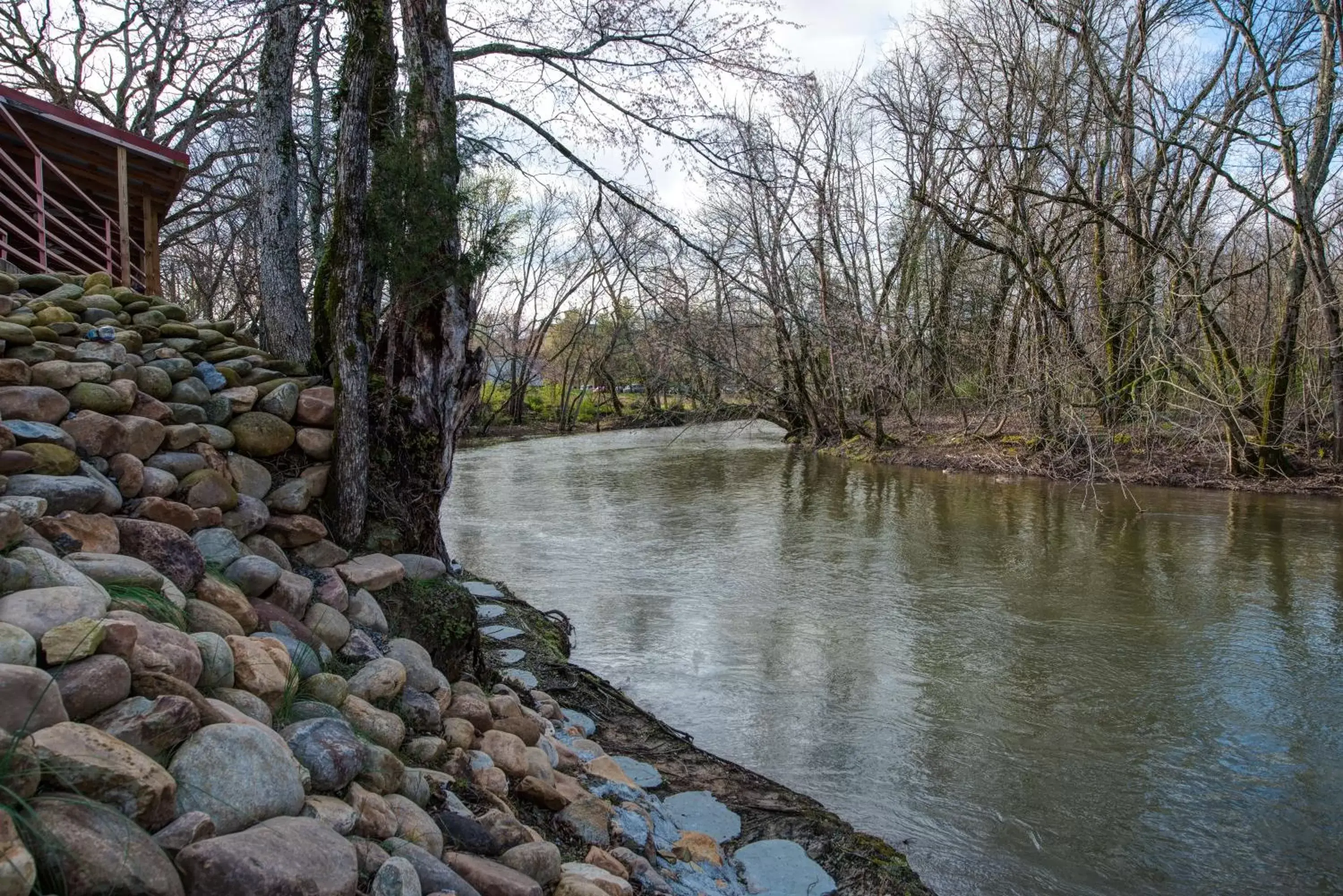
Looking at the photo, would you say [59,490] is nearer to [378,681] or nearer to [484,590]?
[378,681]

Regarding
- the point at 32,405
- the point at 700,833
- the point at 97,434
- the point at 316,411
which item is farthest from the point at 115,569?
the point at 700,833

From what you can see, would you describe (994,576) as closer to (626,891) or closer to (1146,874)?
(1146,874)

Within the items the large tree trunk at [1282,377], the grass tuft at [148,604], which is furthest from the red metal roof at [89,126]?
the large tree trunk at [1282,377]

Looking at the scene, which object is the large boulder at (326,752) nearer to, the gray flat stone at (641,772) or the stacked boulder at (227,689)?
the stacked boulder at (227,689)

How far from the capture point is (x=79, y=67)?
11.3 m

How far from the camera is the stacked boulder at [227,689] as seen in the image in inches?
63.8

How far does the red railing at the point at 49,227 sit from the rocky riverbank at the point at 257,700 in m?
2.91

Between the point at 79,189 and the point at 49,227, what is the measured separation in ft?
6.17

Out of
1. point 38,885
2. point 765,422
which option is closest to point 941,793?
point 38,885

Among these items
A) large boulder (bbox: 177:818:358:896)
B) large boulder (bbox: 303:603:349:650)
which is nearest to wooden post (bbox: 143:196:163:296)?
large boulder (bbox: 303:603:349:650)

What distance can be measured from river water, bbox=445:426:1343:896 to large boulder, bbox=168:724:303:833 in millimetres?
2508

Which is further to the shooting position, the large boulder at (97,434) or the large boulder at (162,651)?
the large boulder at (97,434)

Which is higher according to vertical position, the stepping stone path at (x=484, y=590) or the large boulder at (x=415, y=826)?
the large boulder at (x=415, y=826)

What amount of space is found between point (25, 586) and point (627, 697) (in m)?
3.38
